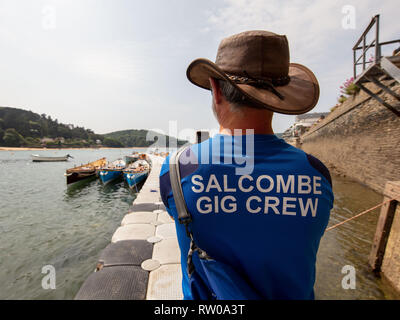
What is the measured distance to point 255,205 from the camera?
1044 millimetres

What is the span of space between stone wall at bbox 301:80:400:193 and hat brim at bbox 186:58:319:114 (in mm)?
9679

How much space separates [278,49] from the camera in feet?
3.86

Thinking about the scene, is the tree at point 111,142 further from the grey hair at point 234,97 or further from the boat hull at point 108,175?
the grey hair at point 234,97

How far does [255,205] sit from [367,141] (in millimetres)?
13128

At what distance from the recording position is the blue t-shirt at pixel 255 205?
103 centimetres

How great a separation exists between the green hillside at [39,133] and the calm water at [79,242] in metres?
92.6

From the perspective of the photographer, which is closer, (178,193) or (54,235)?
(178,193)

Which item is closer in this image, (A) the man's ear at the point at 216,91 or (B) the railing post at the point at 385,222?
(A) the man's ear at the point at 216,91

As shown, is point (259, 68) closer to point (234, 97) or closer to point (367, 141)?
point (234, 97)

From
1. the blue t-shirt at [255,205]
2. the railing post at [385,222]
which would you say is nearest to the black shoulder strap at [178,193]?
the blue t-shirt at [255,205]

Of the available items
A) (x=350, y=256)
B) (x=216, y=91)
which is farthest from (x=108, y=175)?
(x=216, y=91)
